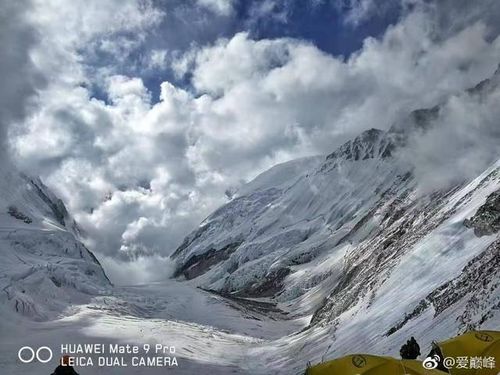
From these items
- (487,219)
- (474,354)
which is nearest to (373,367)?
(474,354)

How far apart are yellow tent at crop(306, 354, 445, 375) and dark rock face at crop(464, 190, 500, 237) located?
26.0 m

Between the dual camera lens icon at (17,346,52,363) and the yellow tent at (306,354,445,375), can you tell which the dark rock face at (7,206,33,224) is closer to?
the dual camera lens icon at (17,346,52,363)

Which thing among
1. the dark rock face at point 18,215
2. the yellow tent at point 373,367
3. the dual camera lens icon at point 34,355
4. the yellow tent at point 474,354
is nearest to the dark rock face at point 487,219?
the yellow tent at point 474,354

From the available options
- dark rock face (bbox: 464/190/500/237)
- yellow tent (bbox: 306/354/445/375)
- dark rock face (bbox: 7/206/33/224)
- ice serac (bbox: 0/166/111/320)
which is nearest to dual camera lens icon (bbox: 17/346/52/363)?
ice serac (bbox: 0/166/111/320)

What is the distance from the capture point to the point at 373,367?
19719 mm

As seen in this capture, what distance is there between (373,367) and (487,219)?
29.2 meters

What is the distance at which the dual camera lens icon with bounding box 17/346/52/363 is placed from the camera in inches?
1617

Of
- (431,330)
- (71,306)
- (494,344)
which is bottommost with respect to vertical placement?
(494,344)

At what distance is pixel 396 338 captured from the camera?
3606cm

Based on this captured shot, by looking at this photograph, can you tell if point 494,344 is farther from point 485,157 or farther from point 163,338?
point 485,157

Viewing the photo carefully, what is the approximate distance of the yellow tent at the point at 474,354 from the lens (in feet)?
67.8

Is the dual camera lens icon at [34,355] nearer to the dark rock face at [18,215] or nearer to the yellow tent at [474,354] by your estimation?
the yellow tent at [474,354]

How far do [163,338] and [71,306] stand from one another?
1304 inches

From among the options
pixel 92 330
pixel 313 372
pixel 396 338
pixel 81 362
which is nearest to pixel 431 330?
pixel 396 338
